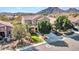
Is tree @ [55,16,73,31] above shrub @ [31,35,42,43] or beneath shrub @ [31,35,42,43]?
above

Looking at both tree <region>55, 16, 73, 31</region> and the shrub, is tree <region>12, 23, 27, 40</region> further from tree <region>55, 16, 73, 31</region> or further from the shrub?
tree <region>55, 16, 73, 31</region>

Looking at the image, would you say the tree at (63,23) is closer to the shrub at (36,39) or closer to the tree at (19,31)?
the shrub at (36,39)

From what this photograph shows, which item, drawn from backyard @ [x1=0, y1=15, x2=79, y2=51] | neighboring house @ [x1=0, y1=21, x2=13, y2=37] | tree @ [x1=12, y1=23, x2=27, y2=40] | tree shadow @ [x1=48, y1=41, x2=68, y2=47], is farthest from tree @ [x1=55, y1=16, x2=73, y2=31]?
neighboring house @ [x1=0, y1=21, x2=13, y2=37]

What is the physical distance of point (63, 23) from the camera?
7.54 ft

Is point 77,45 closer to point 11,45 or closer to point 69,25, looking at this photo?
point 69,25

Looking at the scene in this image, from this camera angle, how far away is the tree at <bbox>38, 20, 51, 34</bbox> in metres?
2.28

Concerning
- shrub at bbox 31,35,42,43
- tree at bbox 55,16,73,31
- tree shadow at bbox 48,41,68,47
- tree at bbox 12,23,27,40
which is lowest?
tree shadow at bbox 48,41,68,47

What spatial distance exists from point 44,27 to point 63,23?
157 mm

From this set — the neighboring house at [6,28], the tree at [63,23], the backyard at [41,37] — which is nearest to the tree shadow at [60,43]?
the backyard at [41,37]

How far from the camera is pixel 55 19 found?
7.52 ft

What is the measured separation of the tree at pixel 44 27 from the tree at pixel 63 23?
0.07 metres

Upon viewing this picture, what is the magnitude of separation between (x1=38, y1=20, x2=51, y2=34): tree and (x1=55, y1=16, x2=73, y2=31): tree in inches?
2.6
